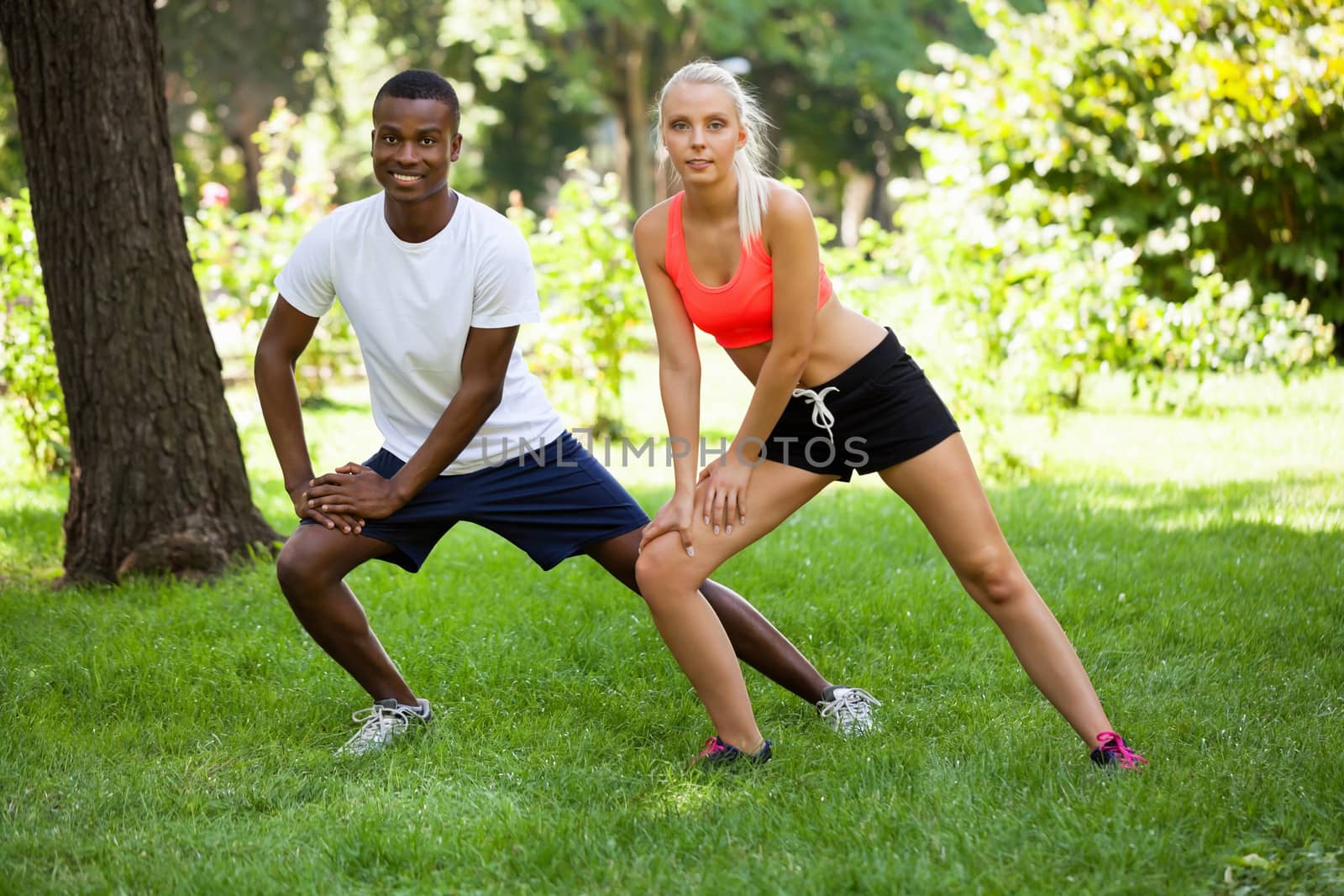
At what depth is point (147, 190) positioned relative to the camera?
5.57 metres

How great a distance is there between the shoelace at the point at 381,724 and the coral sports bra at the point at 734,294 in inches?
59.7

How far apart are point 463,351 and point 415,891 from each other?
58.8 inches

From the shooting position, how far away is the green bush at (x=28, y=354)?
299 inches

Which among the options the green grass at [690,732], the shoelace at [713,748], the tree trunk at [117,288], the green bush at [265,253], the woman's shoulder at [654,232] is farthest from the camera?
the green bush at [265,253]

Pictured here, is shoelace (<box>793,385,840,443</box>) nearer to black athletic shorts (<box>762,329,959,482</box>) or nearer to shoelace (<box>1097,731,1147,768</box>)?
black athletic shorts (<box>762,329,959,482</box>)

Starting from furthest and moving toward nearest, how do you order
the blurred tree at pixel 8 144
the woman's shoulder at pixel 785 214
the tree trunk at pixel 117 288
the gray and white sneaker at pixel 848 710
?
the blurred tree at pixel 8 144 < the tree trunk at pixel 117 288 < the gray and white sneaker at pixel 848 710 < the woman's shoulder at pixel 785 214

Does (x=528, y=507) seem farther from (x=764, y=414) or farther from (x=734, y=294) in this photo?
(x=734, y=294)

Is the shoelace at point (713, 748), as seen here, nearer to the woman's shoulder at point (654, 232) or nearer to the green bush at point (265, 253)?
the woman's shoulder at point (654, 232)

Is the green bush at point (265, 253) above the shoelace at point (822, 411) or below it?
above

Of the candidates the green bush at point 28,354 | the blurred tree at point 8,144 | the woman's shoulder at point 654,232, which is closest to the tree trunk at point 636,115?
the blurred tree at point 8,144

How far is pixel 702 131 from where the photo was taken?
3336 mm

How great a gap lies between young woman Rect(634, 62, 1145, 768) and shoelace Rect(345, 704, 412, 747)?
949mm

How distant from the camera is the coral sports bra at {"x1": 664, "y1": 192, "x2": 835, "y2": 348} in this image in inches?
133

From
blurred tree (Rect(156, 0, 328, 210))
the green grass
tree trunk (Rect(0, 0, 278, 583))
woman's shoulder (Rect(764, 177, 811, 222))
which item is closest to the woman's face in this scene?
woman's shoulder (Rect(764, 177, 811, 222))
